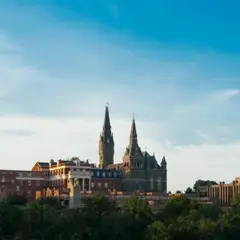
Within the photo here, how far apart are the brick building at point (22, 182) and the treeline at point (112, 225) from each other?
50.2 metres

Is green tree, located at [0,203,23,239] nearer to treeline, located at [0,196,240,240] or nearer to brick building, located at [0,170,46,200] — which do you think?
treeline, located at [0,196,240,240]

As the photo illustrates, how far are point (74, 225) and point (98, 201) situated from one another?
11653mm

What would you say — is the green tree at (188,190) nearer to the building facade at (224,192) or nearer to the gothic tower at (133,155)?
the building facade at (224,192)

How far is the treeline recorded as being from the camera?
62.5m

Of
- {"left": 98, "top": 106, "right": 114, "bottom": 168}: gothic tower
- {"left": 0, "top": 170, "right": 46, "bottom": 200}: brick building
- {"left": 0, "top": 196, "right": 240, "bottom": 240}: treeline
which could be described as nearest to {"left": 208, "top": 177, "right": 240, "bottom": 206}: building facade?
{"left": 98, "top": 106, "right": 114, "bottom": 168}: gothic tower

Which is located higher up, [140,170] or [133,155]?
[133,155]

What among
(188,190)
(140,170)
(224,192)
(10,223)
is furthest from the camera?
(188,190)

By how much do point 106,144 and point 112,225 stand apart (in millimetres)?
77398

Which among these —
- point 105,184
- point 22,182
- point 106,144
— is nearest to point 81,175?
point 105,184

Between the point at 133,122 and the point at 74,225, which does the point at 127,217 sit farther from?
the point at 133,122

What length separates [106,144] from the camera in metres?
144

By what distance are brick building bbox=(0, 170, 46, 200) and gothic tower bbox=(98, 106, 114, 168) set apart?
779 inches

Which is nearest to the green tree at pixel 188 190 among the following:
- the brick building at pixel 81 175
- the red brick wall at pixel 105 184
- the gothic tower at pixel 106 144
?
the brick building at pixel 81 175

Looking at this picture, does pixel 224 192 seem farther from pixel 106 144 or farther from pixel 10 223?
pixel 10 223
